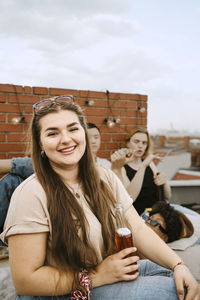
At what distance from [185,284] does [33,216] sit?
73 cm

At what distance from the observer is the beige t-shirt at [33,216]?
90 centimetres

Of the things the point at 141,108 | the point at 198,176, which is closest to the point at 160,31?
the point at 141,108

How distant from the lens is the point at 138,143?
288 centimetres

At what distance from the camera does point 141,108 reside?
340 centimetres

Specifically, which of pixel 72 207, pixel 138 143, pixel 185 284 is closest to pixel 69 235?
pixel 72 207

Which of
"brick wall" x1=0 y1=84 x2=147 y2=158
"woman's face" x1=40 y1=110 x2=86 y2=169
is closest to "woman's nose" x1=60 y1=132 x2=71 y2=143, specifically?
"woman's face" x1=40 y1=110 x2=86 y2=169

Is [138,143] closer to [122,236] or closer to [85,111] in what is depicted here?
[85,111]

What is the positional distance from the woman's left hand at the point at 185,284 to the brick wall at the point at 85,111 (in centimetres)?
205

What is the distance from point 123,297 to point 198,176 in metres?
5.87

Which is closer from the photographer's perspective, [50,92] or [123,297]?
[123,297]

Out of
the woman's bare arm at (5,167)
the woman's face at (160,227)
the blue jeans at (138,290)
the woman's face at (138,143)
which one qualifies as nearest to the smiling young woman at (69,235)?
the blue jeans at (138,290)

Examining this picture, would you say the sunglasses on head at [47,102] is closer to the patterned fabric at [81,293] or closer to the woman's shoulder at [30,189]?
the woman's shoulder at [30,189]

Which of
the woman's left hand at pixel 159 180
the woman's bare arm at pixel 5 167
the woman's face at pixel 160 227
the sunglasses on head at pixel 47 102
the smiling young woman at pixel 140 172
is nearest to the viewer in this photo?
the sunglasses on head at pixel 47 102

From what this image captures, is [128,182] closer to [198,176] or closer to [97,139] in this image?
[97,139]
